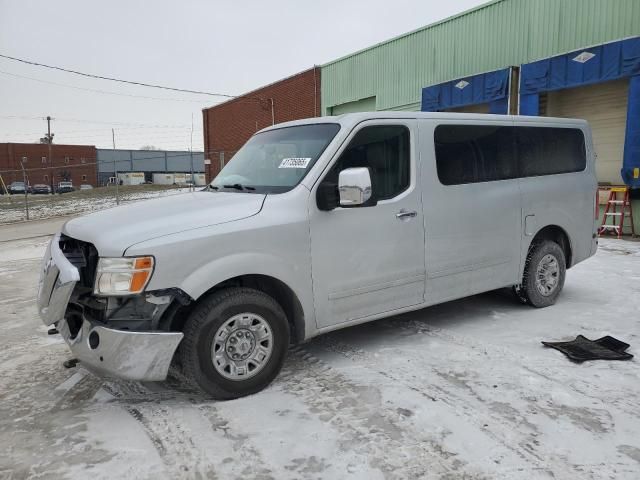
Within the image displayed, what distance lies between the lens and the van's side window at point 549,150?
17.7ft

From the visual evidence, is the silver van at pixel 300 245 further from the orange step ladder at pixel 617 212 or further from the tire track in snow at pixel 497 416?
the orange step ladder at pixel 617 212

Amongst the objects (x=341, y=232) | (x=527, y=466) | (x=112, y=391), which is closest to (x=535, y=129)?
(x=341, y=232)

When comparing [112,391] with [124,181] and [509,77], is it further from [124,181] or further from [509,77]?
[124,181]

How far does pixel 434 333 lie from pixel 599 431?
6.43ft

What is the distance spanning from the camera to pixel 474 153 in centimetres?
494

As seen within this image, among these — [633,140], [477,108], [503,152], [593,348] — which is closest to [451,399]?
[593,348]

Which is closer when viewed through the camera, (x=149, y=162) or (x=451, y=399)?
(x=451, y=399)

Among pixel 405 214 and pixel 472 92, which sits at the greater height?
pixel 472 92

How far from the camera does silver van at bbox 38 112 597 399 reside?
3221mm

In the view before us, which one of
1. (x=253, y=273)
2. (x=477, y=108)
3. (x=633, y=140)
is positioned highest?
(x=477, y=108)

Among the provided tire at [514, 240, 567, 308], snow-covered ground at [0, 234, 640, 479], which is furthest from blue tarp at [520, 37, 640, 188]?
snow-covered ground at [0, 234, 640, 479]

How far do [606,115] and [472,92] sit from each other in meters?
3.99

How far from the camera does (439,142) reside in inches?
182

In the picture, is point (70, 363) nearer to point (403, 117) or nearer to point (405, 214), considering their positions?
point (405, 214)
